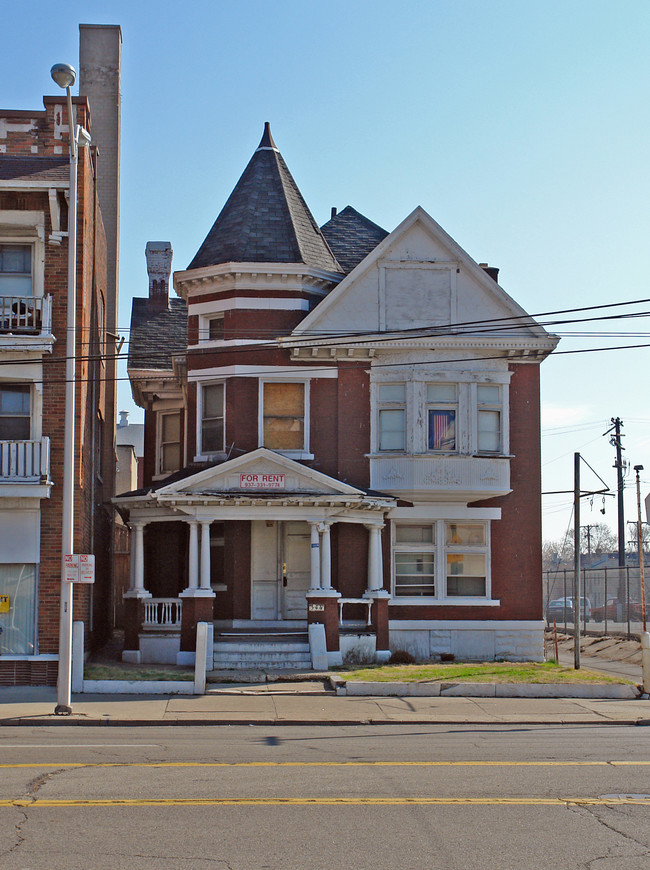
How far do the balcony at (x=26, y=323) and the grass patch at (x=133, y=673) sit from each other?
6630mm

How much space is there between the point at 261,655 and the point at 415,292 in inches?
370

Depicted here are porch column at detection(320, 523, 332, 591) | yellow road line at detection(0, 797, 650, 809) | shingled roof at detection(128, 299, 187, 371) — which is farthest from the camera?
shingled roof at detection(128, 299, 187, 371)

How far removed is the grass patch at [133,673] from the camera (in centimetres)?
2003

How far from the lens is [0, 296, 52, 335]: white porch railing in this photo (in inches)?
828

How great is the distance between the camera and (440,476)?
24.2m

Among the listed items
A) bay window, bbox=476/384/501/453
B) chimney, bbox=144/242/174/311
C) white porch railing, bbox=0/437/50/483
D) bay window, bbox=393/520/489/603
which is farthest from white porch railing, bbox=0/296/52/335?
bay window, bbox=476/384/501/453

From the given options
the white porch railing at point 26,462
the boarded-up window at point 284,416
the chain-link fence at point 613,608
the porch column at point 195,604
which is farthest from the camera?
the chain-link fence at point 613,608

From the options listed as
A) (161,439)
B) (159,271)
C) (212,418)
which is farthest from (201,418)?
(159,271)

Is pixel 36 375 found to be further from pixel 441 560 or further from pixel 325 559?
pixel 441 560

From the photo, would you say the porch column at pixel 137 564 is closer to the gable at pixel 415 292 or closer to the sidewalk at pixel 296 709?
the sidewalk at pixel 296 709

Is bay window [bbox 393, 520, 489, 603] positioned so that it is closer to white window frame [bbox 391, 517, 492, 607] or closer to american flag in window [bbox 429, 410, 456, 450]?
white window frame [bbox 391, 517, 492, 607]

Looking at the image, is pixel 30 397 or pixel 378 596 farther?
pixel 378 596

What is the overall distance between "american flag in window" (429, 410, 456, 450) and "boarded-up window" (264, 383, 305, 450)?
3.11 m

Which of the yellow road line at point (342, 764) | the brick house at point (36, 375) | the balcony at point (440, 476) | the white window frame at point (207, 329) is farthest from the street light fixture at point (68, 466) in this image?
the balcony at point (440, 476)
